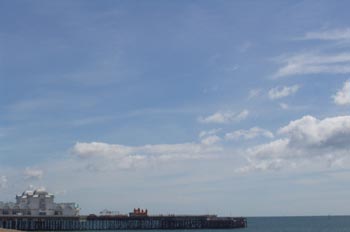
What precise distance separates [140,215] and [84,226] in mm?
11954

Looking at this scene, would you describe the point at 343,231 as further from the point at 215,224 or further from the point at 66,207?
the point at 66,207

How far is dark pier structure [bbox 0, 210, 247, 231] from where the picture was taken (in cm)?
11162

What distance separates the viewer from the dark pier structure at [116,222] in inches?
4395

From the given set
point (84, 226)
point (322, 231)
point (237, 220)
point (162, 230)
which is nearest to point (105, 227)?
point (84, 226)

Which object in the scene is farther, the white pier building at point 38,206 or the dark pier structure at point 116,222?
the white pier building at point 38,206

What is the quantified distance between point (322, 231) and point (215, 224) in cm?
2223

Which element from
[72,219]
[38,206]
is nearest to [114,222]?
[72,219]

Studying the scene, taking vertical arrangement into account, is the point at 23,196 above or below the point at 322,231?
above

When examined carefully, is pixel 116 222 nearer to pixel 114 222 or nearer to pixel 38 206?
pixel 114 222

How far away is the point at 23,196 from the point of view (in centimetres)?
12688

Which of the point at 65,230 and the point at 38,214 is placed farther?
the point at 38,214

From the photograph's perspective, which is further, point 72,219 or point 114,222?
point 114,222

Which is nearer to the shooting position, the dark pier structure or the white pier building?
the dark pier structure

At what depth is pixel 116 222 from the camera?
4670 inches
